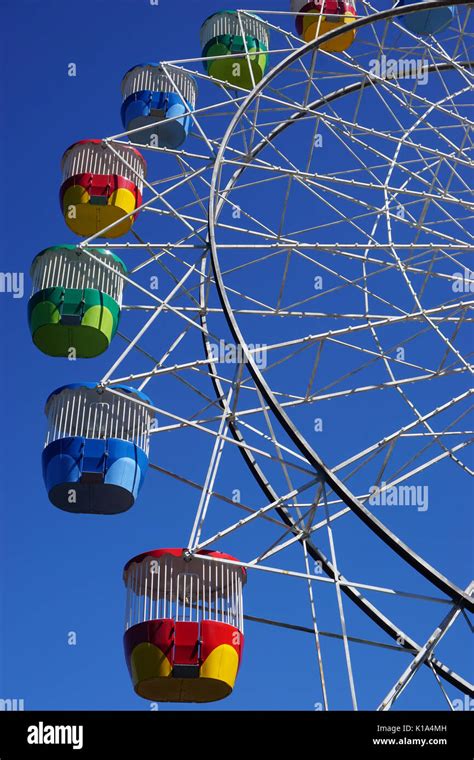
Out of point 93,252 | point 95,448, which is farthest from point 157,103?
point 95,448

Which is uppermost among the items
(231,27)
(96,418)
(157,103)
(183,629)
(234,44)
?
(231,27)

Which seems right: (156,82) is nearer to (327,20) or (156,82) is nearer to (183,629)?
(327,20)

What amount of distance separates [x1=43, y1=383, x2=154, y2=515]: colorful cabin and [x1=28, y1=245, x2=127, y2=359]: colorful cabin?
1017 millimetres

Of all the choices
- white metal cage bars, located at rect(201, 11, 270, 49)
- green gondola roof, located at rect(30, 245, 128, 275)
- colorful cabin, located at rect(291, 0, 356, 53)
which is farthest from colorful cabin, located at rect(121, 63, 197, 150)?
green gondola roof, located at rect(30, 245, 128, 275)

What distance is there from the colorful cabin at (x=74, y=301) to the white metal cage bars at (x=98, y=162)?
1926 millimetres

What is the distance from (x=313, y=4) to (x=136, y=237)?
585 centimetres

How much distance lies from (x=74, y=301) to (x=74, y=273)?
570mm

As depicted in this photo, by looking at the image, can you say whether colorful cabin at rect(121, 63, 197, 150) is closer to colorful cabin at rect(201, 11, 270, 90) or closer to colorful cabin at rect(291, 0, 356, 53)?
colorful cabin at rect(201, 11, 270, 90)

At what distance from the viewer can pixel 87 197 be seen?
2080cm

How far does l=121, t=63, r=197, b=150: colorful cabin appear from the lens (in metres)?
22.5

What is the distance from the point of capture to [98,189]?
20.8 m

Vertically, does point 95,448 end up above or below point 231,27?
below
